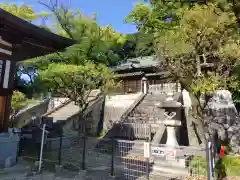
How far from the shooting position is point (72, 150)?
11.3 meters

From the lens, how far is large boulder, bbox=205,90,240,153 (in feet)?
43.4

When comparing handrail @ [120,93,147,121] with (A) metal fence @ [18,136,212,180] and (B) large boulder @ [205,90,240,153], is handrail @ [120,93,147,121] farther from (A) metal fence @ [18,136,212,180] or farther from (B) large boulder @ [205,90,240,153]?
(A) metal fence @ [18,136,212,180]

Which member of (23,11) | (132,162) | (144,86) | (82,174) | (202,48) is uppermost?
(23,11)

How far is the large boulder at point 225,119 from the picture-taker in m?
13.2

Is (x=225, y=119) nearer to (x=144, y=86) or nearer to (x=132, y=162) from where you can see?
(x=144, y=86)

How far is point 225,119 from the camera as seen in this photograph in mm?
14406

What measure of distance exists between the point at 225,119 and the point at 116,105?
9.19 meters

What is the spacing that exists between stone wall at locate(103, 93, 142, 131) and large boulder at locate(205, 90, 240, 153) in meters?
6.75

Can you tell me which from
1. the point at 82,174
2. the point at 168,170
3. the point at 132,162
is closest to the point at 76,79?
the point at 132,162

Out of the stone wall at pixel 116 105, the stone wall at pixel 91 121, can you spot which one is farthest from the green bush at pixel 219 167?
the stone wall at pixel 91 121

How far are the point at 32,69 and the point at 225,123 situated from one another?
18.5 m

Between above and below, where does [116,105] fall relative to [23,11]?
below

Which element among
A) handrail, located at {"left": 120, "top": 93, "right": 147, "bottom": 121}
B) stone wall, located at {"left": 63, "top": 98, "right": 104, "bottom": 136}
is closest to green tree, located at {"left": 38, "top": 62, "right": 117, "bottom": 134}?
stone wall, located at {"left": 63, "top": 98, "right": 104, "bottom": 136}

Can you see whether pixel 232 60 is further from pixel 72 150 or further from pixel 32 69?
pixel 32 69
